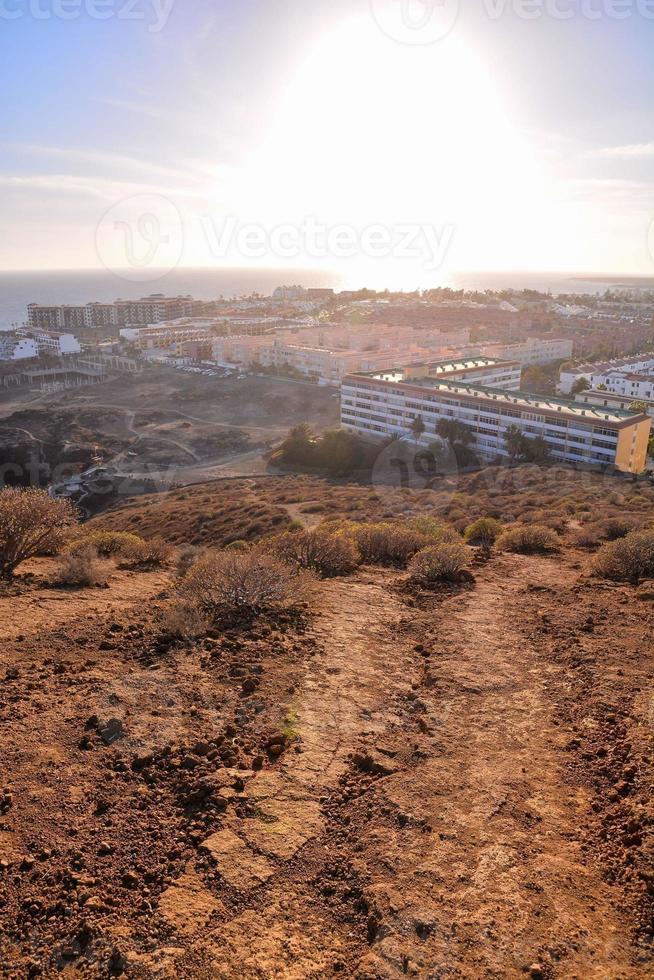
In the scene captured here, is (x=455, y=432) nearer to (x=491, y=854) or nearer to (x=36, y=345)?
(x=491, y=854)

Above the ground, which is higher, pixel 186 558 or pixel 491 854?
pixel 491 854

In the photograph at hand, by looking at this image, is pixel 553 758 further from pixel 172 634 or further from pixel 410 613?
pixel 172 634

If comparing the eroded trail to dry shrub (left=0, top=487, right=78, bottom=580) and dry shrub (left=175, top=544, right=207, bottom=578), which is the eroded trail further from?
dry shrub (left=0, top=487, right=78, bottom=580)

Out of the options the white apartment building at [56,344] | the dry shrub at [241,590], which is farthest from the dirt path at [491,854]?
the white apartment building at [56,344]

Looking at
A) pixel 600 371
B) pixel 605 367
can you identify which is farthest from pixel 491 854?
pixel 605 367

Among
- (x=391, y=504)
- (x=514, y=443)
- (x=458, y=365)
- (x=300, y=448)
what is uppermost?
(x=458, y=365)

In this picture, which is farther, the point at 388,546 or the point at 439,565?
the point at 388,546
